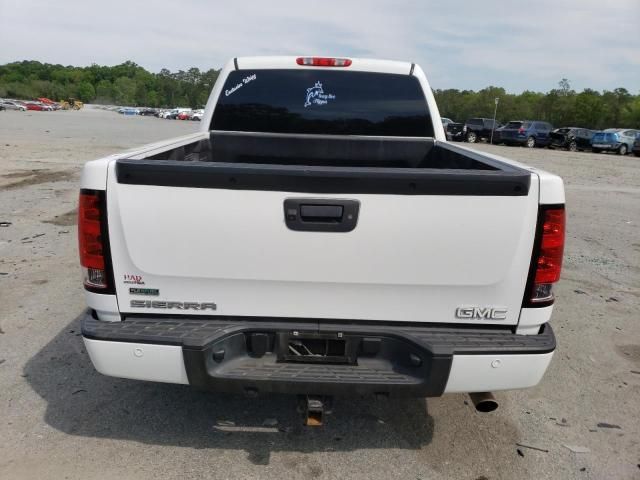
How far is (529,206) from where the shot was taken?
95.1 inches

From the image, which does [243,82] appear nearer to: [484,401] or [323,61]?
[323,61]

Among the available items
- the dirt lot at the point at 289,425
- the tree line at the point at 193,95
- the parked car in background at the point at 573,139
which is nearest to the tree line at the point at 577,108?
the tree line at the point at 193,95

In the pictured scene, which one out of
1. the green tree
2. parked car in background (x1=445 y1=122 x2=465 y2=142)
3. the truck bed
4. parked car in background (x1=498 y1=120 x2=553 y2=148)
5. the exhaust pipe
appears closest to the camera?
the truck bed

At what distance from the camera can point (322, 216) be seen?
95.4 inches

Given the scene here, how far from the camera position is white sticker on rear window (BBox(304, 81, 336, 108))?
15.1 feet

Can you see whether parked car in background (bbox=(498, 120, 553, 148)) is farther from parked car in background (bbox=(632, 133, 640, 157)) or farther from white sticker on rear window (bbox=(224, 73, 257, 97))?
white sticker on rear window (bbox=(224, 73, 257, 97))

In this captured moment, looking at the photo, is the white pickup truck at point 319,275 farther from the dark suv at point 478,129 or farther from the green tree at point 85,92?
the green tree at point 85,92

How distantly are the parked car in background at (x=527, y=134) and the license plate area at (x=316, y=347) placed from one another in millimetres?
32514

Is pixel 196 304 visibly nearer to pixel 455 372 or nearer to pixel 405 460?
pixel 455 372

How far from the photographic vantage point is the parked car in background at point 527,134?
1259 inches

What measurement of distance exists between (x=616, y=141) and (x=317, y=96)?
3129cm

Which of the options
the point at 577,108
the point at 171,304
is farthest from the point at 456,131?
the point at 171,304

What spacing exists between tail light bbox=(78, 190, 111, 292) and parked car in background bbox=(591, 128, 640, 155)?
3379 centimetres

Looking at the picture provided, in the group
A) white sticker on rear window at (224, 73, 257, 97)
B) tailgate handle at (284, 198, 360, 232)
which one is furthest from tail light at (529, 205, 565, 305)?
white sticker on rear window at (224, 73, 257, 97)
